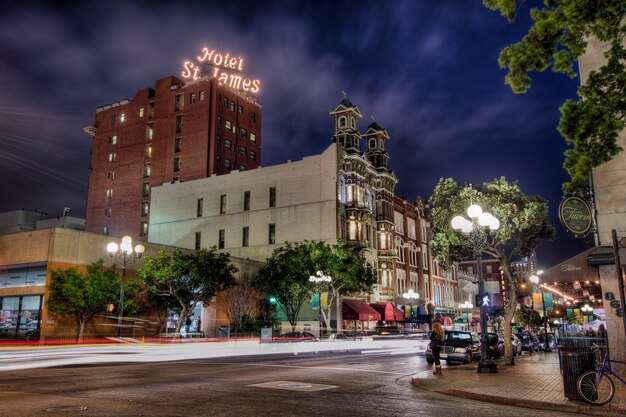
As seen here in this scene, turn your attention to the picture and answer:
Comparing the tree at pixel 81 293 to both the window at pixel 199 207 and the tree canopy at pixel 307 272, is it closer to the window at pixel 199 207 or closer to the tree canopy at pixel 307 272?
the tree canopy at pixel 307 272

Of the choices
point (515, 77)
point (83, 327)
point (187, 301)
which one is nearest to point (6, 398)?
point (515, 77)

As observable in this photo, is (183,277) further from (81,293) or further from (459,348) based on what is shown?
(459,348)

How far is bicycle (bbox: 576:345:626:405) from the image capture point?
11.0 metres

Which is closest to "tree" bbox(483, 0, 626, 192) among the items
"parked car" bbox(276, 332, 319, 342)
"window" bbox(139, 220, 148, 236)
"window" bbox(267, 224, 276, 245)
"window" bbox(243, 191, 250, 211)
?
"parked car" bbox(276, 332, 319, 342)

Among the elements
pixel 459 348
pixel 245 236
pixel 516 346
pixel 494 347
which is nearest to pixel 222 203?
pixel 245 236

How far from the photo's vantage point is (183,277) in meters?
41.3

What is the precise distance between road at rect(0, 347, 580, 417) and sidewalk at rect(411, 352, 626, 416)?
52 centimetres

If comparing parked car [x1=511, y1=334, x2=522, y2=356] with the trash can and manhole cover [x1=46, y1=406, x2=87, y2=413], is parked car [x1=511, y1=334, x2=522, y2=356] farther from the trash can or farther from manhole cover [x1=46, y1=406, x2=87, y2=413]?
manhole cover [x1=46, y1=406, x2=87, y2=413]

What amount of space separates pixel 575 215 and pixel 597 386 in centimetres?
939

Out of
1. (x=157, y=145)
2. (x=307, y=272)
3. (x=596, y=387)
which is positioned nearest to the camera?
(x=596, y=387)

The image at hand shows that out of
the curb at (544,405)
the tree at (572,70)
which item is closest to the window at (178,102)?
the tree at (572,70)

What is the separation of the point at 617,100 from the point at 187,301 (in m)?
36.0

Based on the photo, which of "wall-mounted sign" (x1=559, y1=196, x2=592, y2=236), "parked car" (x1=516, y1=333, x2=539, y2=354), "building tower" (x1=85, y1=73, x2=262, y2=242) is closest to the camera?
"wall-mounted sign" (x1=559, y1=196, x2=592, y2=236)

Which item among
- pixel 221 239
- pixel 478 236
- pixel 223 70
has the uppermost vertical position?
pixel 223 70
